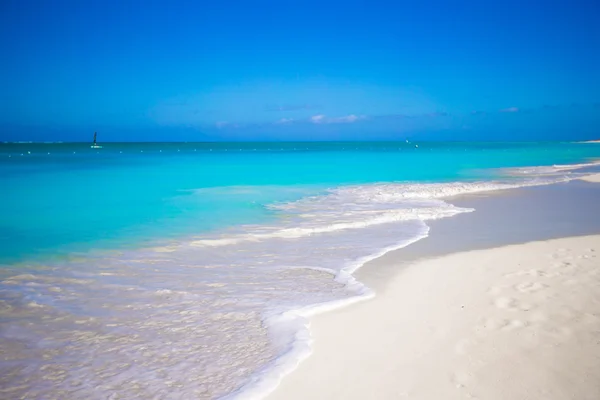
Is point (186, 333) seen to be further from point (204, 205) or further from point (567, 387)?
point (204, 205)

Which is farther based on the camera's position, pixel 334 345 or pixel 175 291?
pixel 175 291

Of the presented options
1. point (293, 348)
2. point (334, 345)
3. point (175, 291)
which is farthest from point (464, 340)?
point (175, 291)

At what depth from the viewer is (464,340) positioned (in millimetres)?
4305

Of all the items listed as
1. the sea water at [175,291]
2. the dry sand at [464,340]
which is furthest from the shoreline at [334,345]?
the sea water at [175,291]

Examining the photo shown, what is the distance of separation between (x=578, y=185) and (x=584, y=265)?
15679 mm

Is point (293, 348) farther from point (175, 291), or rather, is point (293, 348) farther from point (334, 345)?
point (175, 291)

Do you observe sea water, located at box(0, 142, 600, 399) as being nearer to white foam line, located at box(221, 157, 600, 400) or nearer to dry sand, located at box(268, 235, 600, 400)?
white foam line, located at box(221, 157, 600, 400)

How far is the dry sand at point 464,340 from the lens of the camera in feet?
11.5

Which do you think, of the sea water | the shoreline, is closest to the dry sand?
the shoreline

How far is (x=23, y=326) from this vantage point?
498cm

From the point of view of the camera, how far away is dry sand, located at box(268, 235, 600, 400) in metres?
3.51

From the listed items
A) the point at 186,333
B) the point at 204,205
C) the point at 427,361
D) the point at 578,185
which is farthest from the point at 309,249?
the point at 578,185

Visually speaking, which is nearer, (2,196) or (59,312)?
(59,312)

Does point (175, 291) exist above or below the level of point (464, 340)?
below
